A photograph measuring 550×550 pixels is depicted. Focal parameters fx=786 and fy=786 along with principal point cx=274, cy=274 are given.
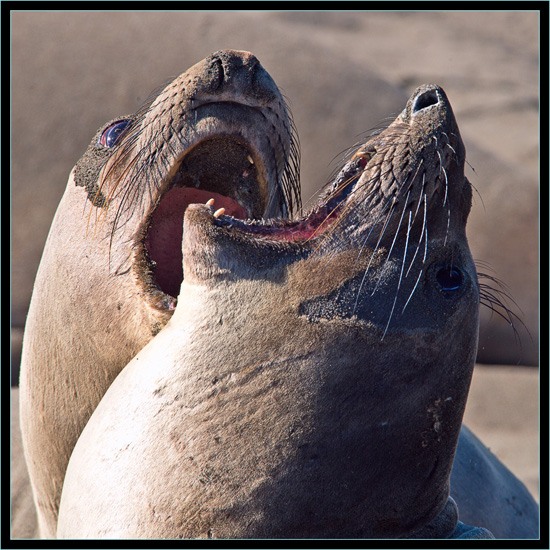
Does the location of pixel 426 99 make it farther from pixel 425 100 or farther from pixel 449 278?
pixel 449 278

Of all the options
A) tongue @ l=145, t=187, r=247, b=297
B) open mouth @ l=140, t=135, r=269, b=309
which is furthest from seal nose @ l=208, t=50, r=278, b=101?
tongue @ l=145, t=187, r=247, b=297

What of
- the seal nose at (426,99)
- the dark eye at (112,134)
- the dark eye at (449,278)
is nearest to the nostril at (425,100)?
the seal nose at (426,99)

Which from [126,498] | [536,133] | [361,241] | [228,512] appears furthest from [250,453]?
[536,133]

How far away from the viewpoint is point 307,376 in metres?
1.97

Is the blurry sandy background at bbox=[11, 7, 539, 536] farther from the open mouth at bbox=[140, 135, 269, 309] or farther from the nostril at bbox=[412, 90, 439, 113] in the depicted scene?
the nostril at bbox=[412, 90, 439, 113]

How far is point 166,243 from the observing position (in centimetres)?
282

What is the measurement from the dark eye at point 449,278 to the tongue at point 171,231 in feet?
3.20

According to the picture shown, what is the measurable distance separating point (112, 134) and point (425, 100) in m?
1.20

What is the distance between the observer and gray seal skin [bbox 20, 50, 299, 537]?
255cm

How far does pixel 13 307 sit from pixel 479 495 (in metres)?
3.18

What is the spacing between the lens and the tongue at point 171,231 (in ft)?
9.16

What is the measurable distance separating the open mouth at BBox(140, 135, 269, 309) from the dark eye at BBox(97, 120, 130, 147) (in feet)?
0.90

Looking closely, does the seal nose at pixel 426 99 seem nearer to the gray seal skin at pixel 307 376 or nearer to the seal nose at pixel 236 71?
the gray seal skin at pixel 307 376

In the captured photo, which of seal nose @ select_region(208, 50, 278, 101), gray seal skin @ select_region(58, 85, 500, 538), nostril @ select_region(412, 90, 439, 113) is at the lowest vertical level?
gray seal skin @ select_region(58, 85, 500, 538)
